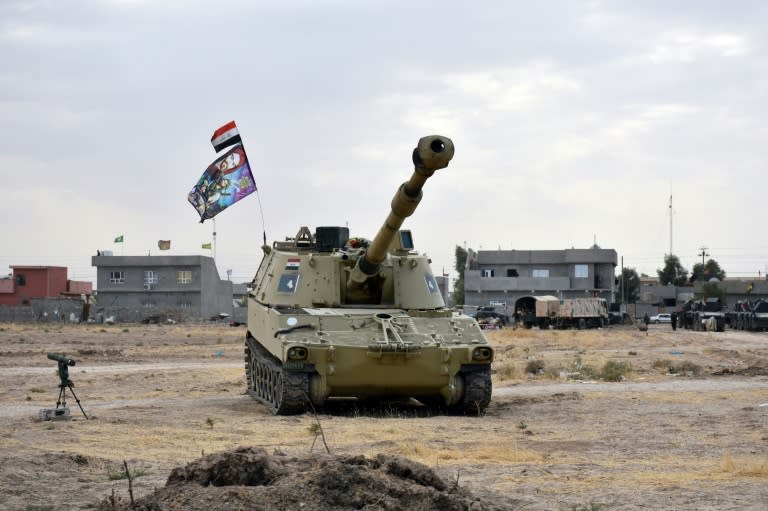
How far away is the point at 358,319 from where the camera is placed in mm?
17625

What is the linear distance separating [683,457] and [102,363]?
76.5 feet

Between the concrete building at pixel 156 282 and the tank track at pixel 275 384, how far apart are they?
217 feet

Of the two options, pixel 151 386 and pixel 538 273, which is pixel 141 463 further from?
pixel 538 273

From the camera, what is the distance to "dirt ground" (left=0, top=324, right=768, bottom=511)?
8148 millimetres

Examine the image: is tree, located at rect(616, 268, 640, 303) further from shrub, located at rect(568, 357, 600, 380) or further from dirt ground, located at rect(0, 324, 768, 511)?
dirt ground, located at rect(0, 324, 768, 511)

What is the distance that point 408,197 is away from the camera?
52.6ft

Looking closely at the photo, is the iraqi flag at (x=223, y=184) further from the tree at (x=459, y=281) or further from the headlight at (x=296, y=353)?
the tree at (x=459, y=281)

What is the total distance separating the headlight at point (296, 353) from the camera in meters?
16.6

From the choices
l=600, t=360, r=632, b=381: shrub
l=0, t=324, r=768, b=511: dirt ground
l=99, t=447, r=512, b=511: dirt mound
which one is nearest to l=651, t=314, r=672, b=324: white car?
l=0, t=324, r=768, b=511: dirt ground

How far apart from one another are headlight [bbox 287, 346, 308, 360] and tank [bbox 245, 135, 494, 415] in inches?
0.6

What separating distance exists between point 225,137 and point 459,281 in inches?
3713

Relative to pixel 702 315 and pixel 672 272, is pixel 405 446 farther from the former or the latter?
pixel 672 272

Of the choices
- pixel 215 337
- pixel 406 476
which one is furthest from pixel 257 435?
pixel 215 337

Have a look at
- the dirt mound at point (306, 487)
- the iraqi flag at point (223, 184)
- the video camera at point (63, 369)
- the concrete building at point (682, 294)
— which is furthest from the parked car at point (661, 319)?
the dirt mound at point (306, 487)
